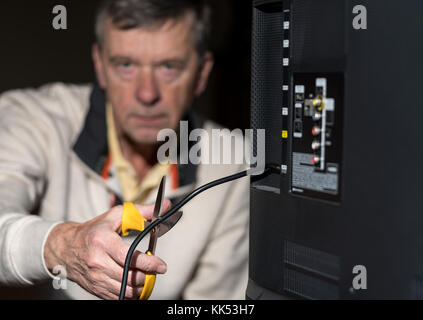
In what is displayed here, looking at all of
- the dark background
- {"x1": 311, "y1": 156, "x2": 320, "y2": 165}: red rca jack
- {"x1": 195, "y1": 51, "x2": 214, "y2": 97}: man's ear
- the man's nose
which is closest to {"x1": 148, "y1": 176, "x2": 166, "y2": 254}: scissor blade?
{"x1": 311, "y1": 156, "x2": 320, "y2": 165}: red rca jack

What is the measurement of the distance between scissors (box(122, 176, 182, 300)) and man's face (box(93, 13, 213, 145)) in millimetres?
723

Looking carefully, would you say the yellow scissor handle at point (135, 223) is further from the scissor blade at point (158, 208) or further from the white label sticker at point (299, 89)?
the white label sticker at point (299, 89)

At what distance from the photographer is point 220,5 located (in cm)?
287

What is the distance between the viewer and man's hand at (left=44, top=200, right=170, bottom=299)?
720mm

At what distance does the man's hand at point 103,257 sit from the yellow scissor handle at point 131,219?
17mm

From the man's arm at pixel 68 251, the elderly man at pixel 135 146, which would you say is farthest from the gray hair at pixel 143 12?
the man's arm at pixel 68 251

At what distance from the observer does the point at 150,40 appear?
144 centimetres

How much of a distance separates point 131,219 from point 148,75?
0.76 meters

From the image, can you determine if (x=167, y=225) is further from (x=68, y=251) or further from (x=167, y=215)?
(x=68, y=251)

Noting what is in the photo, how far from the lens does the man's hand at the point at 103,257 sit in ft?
2.36

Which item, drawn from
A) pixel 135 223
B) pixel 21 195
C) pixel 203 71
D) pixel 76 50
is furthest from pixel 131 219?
pixel 76 50
